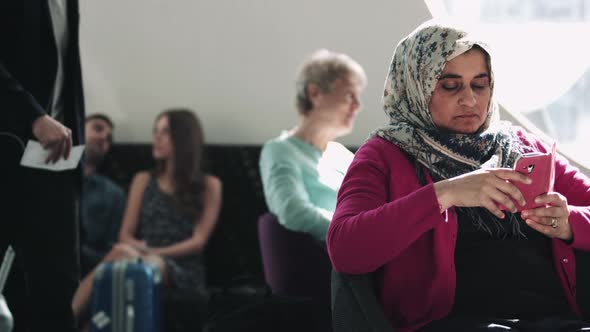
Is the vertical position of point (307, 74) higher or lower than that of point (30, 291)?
higher

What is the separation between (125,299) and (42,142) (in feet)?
4.69

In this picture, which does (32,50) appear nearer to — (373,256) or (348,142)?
(373,256)

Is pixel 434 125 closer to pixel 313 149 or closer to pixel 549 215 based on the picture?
pixel 549 215

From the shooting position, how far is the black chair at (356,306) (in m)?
1.43

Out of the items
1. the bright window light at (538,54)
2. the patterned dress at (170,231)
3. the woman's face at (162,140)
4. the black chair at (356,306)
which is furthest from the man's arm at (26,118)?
the bright window light at (538,54)

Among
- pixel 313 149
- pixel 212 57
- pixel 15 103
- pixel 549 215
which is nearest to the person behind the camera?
pixel 549 215

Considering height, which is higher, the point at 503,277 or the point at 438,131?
the point at 438,131

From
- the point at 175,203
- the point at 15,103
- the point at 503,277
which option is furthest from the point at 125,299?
the point at 503,277

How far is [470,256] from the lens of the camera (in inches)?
61.6

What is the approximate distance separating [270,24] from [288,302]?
75.1 inches

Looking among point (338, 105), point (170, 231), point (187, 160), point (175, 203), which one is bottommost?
point (170, 231)

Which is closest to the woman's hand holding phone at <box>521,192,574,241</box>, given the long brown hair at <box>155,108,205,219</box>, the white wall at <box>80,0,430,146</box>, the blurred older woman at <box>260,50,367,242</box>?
the blurred older woman at <box>260,50,367,242</box>

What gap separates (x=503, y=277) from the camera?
155 centimetres

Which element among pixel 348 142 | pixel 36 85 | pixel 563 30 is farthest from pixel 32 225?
pixel 563 30
